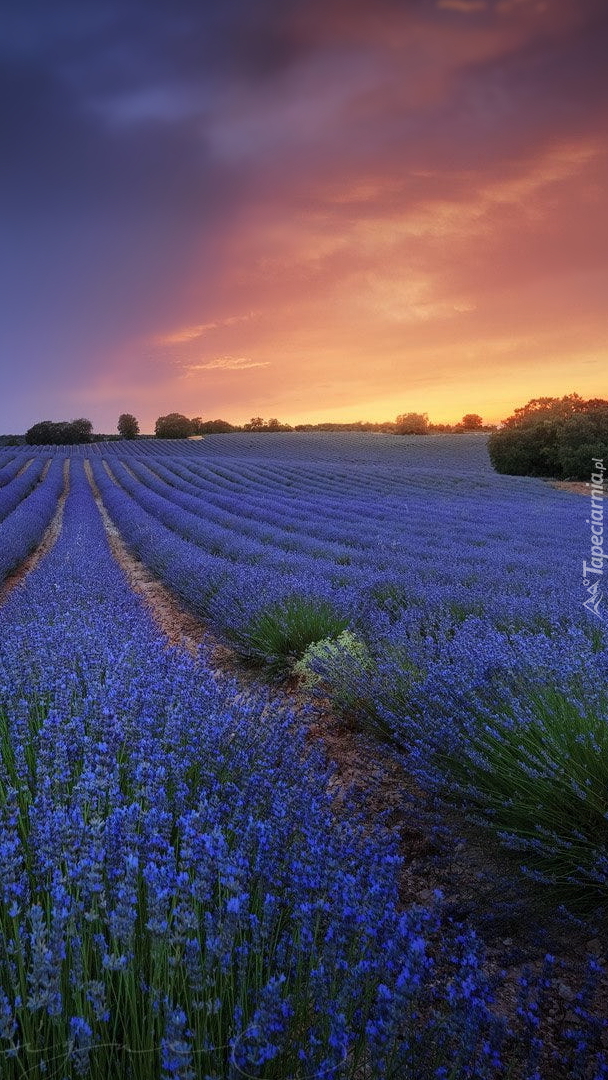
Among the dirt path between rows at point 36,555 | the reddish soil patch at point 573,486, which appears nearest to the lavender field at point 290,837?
the dirt path between rows at point 36,555

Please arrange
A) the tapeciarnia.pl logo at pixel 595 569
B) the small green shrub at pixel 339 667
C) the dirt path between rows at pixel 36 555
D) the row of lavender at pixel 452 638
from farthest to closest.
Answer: the dirt path between rows at pixel 36 555
the tapeciarnia.pl logo at pixel 595 569
the small green shrub at pixel 339 667
the row of lavender at pixel 452 638

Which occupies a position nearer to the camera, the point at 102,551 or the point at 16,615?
the point at 16,615

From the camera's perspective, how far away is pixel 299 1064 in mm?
1081

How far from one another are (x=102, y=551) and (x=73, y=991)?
7.49 meters

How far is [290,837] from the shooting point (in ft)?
5.52

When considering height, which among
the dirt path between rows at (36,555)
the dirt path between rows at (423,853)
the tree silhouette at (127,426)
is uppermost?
the tree silhouette at (127,426)

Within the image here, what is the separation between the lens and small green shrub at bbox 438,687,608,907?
5.99ft

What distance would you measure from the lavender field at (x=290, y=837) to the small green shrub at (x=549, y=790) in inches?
0.5

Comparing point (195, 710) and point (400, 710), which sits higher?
point (195, 710)

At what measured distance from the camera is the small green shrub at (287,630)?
4277mm

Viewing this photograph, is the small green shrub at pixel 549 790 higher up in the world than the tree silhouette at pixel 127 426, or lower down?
lower down

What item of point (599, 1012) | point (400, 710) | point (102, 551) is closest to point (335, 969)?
point (599, 1012)

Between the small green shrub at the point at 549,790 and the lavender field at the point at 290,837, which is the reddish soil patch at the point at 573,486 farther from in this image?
the small green shrub at the point at 549,790

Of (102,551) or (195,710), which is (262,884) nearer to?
(195,710)
